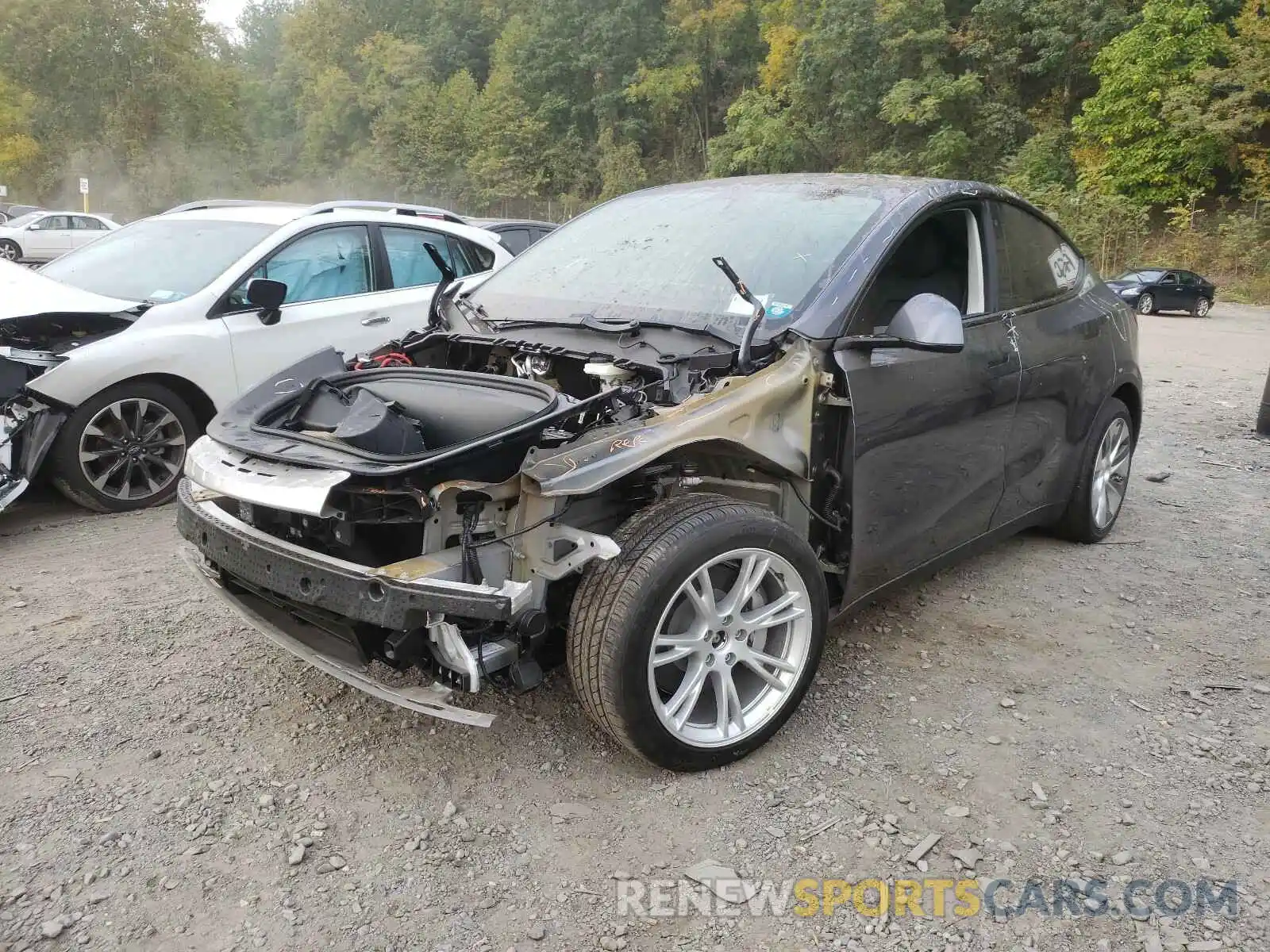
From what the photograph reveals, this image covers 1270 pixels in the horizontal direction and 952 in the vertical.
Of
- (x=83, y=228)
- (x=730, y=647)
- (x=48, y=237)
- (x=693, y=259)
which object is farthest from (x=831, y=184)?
(x=83, y=228)

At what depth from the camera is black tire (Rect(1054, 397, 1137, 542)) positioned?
4.18m

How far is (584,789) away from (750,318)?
151cm

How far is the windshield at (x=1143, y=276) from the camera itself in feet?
69.5

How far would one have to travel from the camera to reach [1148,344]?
1427cm

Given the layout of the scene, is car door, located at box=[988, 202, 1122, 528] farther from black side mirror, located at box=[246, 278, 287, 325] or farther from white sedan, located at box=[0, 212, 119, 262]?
white sedan, located at box=[0, 212, 119, 262]

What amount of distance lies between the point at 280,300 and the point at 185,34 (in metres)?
58.4

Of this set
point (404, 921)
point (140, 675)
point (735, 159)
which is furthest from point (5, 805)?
point (735, 159)

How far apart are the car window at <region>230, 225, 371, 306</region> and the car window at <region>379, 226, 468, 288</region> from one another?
0.58 ft

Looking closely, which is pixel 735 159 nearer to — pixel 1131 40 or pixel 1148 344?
pixel 1131 40

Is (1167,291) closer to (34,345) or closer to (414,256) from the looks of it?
(414,256)

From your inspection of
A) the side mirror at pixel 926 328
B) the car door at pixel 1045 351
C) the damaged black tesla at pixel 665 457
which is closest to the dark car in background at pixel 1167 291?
the car door at pixel 1045 351

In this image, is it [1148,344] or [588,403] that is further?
[1148,344]

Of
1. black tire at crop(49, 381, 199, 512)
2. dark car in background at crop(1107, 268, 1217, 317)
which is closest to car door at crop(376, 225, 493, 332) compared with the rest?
black tire at crop(49, 381, 199, 512)

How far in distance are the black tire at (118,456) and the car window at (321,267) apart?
2.33ft
